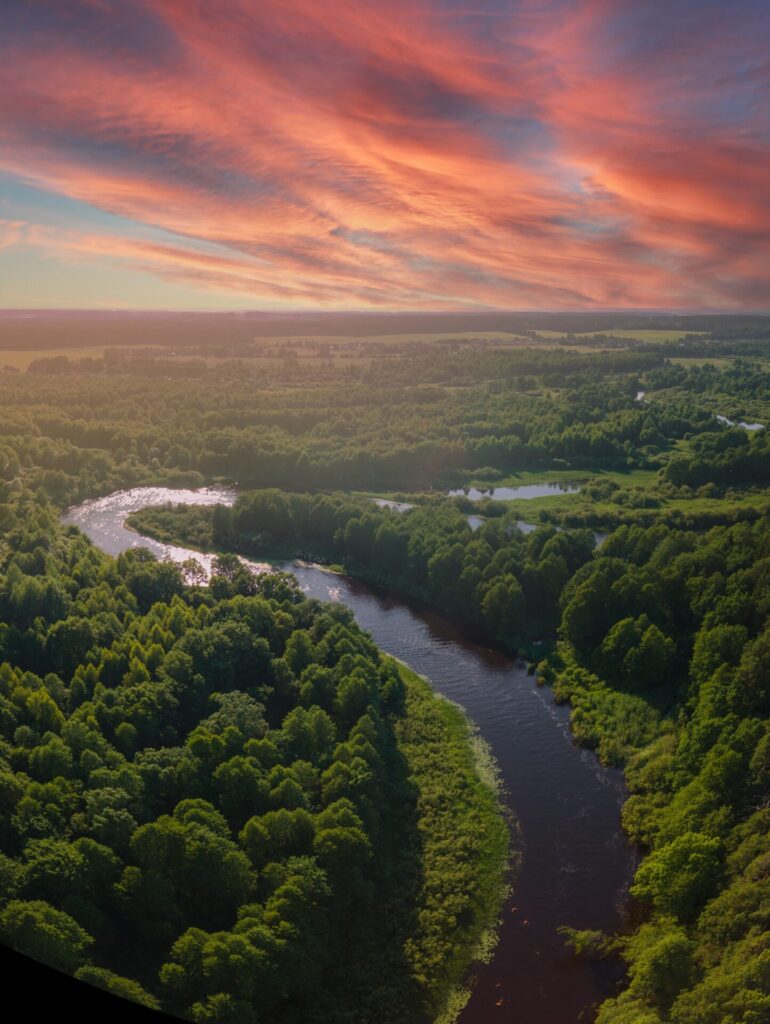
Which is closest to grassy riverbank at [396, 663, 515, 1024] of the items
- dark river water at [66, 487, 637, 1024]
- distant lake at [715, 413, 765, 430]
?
dark river water at [66, 487, 637, 1024]

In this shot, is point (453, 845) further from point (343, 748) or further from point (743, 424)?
point (743, 424)

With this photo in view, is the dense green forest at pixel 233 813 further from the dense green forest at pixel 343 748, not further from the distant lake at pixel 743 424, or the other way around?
the distant lake at pixel 743 424

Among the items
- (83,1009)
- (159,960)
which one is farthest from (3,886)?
(83,1009)

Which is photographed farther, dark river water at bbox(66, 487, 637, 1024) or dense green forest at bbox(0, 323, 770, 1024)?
dark river water at bbox(66, 487, 637, 1024)

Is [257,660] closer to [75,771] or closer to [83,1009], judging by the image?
[75,771]

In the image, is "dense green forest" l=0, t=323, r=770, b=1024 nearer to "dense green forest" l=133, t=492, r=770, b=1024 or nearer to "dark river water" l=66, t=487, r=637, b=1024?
"dense green forest" l=133, t=492, r=770, b=1024

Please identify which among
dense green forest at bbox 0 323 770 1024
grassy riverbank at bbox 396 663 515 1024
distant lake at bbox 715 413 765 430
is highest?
distant lake at bbox 715 413 765 430
